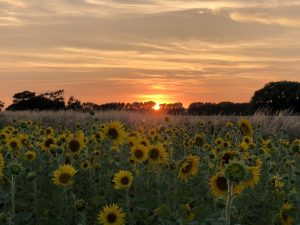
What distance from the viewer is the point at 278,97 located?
40281 millimetres

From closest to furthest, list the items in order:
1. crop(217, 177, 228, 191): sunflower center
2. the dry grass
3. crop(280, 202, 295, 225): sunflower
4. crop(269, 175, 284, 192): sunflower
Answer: crop(217, 177, 228, 191): sunflower center < crop(280, 202, 295, 225): sunflower < crop(269, 175, 284, 192): sunflower < the dry grass

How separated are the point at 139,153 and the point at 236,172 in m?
3.75

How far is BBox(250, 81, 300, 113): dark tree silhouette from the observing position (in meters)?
40.1

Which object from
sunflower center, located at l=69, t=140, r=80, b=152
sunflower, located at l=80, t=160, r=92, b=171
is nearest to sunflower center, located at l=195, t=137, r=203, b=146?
sunflower, located at l=80, t=160, r=92, b=171

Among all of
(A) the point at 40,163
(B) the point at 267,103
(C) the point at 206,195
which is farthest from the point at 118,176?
(B) the point at 267,103

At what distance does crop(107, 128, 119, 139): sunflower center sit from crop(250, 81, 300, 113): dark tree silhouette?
110 ft

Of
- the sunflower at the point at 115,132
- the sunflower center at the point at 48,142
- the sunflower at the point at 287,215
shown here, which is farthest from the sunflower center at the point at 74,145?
the sunflower at the point at 287,215

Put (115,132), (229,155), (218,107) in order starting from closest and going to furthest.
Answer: (229,155) < (115,132) < (218,107)

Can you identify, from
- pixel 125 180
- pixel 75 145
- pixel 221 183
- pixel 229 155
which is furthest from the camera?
pixel 75 145

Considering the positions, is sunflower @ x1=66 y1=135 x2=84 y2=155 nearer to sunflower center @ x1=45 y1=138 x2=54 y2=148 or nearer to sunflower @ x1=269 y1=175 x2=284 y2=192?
sunflower center @ x1=45 y1=138 x2=54 y2=148

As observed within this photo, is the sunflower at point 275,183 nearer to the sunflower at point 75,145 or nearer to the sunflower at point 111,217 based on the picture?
the sunflower at point 111,217

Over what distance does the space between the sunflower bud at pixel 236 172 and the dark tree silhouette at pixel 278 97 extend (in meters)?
37.6

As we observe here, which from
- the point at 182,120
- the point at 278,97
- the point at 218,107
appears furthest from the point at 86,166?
the point at 218,107

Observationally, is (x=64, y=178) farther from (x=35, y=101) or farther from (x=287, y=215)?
(x=35, y=101)
